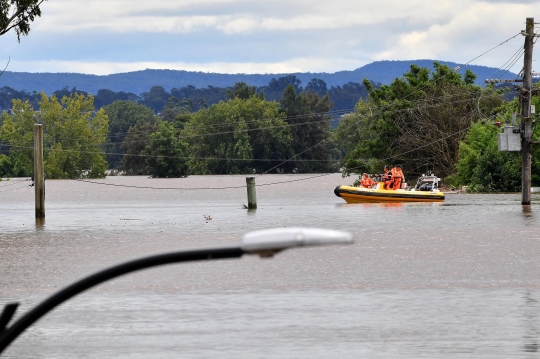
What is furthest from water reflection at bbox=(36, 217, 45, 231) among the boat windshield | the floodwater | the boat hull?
the boat windshield

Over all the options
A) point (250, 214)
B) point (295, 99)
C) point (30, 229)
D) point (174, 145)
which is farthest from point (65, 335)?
point (295, 99)

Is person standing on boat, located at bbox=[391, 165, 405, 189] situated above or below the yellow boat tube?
above

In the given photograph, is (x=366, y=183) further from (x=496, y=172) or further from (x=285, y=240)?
(x=285, y=240)

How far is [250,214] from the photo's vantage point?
178 ft

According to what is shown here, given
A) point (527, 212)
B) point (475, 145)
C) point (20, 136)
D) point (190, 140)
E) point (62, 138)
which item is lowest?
point (527, 212)

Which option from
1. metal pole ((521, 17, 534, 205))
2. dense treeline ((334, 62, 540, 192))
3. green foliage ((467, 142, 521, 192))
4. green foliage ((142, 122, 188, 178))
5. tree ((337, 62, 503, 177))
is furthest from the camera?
green foliage ((142, 122, 188, 178))

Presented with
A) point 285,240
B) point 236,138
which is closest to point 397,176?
point 285,240

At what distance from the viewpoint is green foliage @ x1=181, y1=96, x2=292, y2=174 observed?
157 metres

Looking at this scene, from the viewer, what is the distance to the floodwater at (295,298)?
13.0 m

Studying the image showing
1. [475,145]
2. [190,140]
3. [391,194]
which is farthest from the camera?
[190,140]

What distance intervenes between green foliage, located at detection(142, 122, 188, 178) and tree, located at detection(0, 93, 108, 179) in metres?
6.84

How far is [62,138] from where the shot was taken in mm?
149125

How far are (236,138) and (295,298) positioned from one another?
142722 mm

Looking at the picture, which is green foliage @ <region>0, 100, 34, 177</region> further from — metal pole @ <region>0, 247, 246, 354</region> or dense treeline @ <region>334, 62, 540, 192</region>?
metal pole @ <region>0, 247, 246, 354</region>
